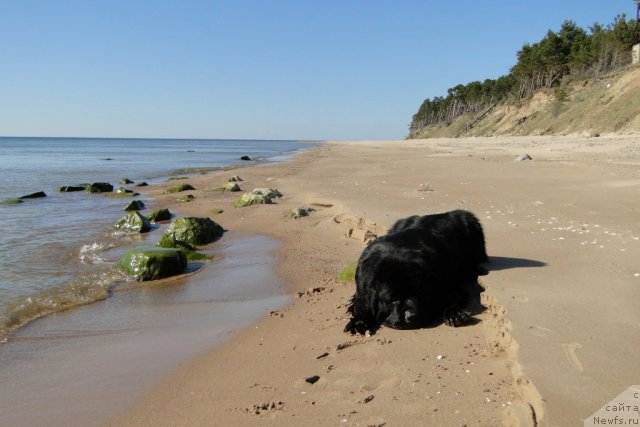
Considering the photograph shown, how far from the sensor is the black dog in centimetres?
393

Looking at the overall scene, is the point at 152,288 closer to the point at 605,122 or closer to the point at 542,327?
the point at 542,327

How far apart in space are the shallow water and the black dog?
1285 mm

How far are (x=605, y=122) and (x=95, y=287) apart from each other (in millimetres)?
35501

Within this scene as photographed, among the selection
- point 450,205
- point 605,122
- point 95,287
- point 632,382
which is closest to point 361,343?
point 632,382

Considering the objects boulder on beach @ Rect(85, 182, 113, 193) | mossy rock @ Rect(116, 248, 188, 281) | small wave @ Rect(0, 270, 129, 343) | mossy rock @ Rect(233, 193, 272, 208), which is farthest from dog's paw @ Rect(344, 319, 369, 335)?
boulder on beach @ Rect(85, 182, 113, 193)

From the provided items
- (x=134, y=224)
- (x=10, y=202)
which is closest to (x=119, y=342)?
(x=134, y=224)

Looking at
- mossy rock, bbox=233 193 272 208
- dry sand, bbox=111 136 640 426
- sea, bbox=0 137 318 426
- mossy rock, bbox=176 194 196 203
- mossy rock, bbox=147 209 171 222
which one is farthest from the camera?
mossy rock, bbox=176 194 196 203

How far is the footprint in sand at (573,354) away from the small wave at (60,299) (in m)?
4.58

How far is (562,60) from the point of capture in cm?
5988

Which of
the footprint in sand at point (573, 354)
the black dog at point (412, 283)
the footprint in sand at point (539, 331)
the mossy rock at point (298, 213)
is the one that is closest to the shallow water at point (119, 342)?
the black dog at point (412, 283)

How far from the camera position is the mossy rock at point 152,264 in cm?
669

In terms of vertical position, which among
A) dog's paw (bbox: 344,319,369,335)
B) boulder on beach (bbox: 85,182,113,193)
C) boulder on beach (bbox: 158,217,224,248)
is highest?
dog's paw (bbox: 344,319,369,335)

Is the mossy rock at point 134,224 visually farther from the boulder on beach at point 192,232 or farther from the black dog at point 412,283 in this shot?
the black dog at point 412,283

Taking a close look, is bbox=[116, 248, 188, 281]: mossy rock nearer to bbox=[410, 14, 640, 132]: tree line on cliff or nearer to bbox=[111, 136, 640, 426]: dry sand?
bbox=[111, 136, 640, 426]: dry sand
